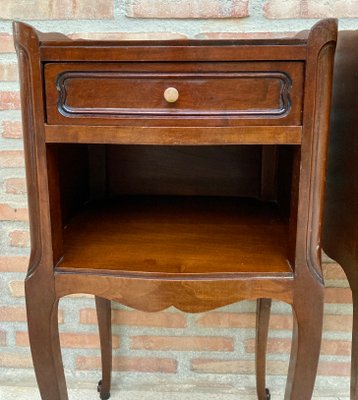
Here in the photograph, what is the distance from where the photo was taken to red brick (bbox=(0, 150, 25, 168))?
1171 mm

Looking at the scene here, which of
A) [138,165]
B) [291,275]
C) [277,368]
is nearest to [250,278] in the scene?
[291,275]

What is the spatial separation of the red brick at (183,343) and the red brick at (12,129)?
62 cm

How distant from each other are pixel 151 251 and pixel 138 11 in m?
0.58

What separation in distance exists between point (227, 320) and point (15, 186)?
66cm

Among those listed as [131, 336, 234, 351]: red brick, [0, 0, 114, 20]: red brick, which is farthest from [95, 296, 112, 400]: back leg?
[0, 0, 114, 20]: red brick

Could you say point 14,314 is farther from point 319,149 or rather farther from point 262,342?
point 319,149

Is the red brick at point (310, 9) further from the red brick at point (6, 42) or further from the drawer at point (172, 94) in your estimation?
the red brick at point (6, 42)

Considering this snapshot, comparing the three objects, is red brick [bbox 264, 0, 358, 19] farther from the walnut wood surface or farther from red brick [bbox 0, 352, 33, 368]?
red brick [bbox 0, 352, 33, 368]

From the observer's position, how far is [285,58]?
2.19 feet

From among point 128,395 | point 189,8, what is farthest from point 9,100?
point 128,395

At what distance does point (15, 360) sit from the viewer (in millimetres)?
1331

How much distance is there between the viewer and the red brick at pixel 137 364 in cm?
132

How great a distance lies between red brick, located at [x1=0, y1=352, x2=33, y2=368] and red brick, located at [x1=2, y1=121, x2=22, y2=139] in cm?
61

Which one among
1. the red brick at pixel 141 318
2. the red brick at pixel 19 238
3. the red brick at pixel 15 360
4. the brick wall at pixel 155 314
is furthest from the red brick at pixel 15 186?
the red brick at pixel 15 360
